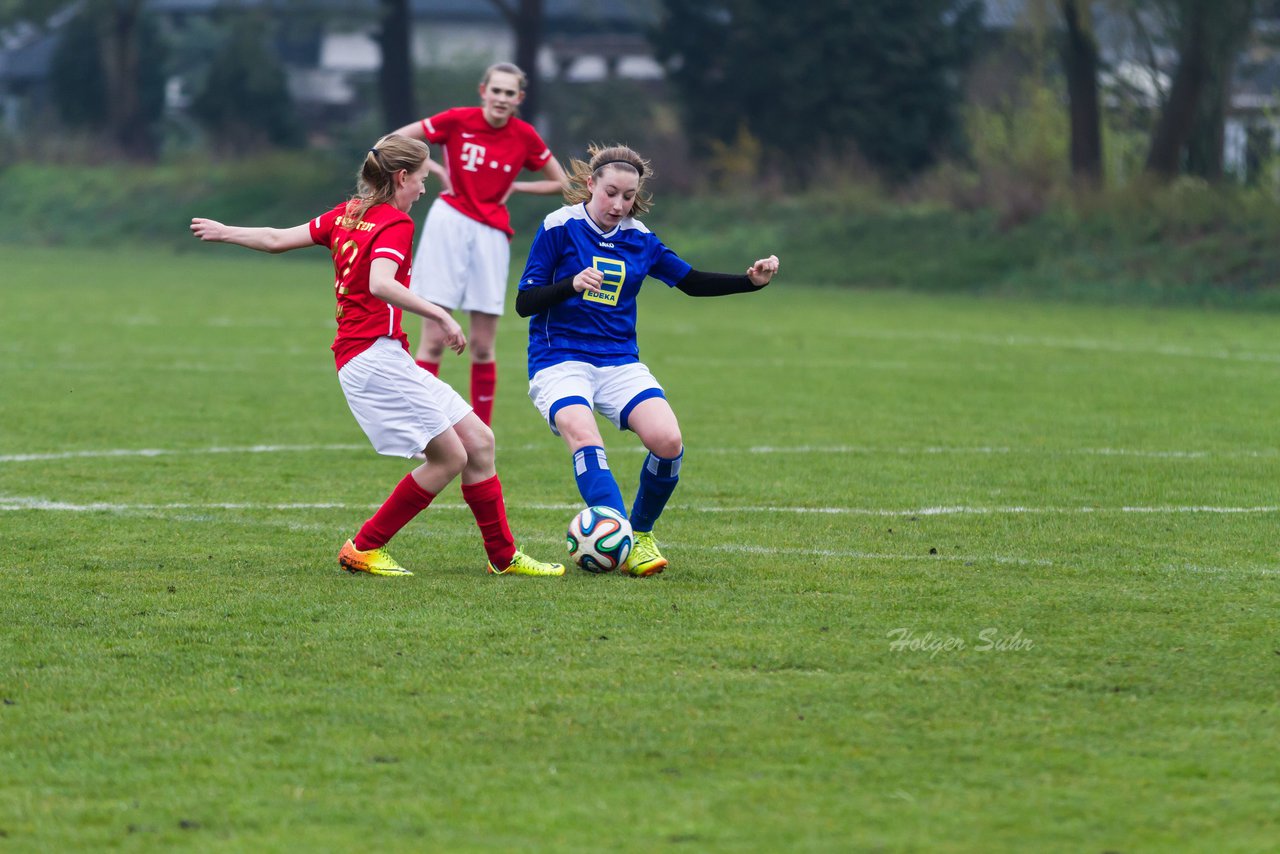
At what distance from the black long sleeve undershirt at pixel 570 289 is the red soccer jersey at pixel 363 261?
49 centimetres

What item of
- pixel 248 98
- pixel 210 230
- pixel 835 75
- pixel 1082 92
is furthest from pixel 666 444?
pixel 248 98

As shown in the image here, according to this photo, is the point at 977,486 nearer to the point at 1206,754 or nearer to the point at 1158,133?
the point at 1206,754

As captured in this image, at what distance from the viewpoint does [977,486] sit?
8.84m

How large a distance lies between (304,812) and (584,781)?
2.03ft

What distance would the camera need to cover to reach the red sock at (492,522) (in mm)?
6633

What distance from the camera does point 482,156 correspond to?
11.0m

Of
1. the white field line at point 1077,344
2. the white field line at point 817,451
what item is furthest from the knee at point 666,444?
the white field line at point 1077,344

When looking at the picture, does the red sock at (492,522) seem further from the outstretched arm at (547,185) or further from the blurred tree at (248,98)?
the blurred tree at (248,98)

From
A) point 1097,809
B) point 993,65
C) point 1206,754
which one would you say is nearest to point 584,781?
point 1097,809

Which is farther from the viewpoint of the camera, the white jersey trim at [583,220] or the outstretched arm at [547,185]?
the outstretched arm at [547,185]

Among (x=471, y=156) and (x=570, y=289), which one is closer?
(x=570, y=289)

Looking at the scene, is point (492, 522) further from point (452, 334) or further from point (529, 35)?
point (529, 35)

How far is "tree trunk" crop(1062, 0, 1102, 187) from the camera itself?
90.2ft

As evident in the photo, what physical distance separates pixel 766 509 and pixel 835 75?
1185 inches
